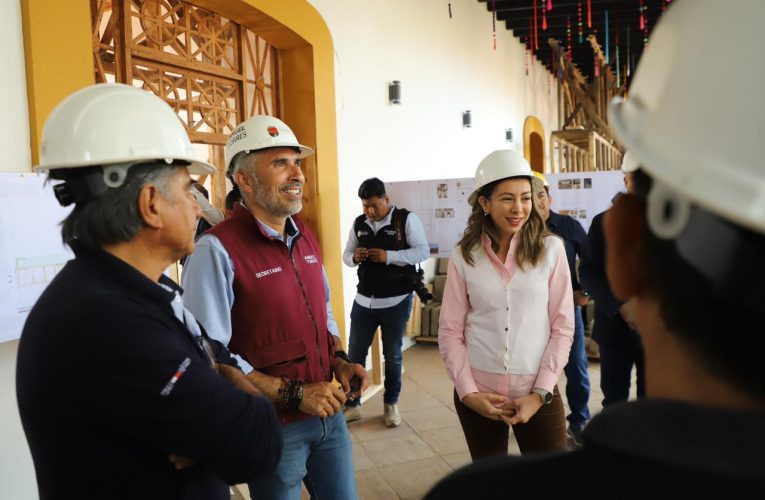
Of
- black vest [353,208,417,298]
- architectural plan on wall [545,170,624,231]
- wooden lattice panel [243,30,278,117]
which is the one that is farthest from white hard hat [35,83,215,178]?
architectural plan on wall [545,170,624,231]

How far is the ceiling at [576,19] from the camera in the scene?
9703 millimetres

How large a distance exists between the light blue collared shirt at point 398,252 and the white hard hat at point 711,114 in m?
3.93

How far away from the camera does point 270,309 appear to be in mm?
2055

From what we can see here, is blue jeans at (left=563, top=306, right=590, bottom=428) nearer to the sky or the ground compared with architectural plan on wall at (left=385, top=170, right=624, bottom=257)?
nearer to the ground

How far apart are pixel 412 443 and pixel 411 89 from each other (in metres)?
4.24

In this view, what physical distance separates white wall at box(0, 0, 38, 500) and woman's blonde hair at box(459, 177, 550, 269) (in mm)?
2132

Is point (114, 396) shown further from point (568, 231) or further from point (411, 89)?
point (411, 89)

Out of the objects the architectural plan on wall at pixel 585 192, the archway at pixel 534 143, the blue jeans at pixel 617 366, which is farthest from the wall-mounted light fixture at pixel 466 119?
the blue jeans at pixel 617 366

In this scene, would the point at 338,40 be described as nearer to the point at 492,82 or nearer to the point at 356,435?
the point at 356,435

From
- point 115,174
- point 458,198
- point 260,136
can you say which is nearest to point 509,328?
point 260,136

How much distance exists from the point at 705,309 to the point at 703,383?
0.08m

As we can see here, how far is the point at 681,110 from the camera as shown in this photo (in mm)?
551

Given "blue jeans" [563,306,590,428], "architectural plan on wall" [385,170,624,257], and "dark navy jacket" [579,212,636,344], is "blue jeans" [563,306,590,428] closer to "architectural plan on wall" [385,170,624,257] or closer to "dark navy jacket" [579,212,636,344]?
"dark navy jacket" [579,212,636,344]

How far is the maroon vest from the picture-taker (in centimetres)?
204
